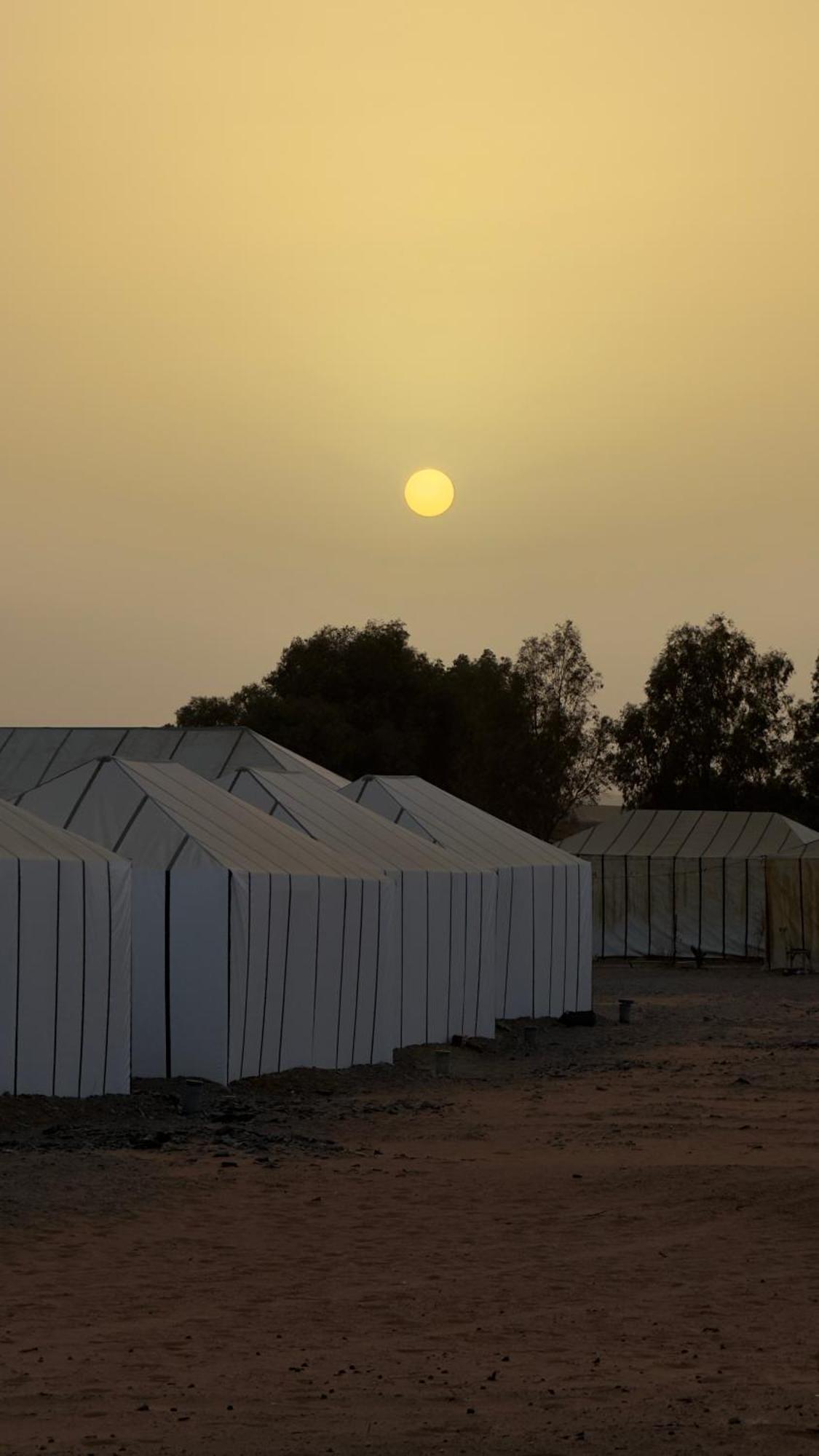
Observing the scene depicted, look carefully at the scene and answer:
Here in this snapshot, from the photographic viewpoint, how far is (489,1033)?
87.1 feet

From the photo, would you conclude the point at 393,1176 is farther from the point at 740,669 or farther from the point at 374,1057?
the point at 740,669

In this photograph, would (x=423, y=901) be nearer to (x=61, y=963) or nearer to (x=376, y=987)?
(x=376, y=987)

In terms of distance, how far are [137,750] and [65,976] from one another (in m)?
21.7

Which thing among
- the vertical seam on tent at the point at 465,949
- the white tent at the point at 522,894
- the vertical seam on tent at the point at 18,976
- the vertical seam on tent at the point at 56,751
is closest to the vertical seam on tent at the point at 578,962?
the white tent at the point at 522,894

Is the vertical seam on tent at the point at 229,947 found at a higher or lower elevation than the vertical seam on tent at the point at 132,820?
lower

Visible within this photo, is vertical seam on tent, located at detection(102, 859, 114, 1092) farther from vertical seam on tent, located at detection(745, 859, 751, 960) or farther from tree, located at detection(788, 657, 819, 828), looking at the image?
tree, located at detection(788, 657, 819, 828)

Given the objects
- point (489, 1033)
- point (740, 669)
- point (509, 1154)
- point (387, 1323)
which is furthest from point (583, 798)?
point (387, 1323)

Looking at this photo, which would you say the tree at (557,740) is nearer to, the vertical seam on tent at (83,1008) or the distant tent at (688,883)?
the distant tent at (688,883)

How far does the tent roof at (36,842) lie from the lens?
17250 millimetres

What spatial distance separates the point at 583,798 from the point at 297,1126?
58.1 metres

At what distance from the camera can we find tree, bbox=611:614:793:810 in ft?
218

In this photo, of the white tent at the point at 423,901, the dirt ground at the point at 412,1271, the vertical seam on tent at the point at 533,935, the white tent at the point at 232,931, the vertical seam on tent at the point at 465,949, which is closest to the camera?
the dirt ground at the point at 412,1271

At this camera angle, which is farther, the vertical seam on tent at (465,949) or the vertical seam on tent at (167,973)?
the vertical seam on tent at (465,949)

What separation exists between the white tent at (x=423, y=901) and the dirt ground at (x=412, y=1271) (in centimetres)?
429
